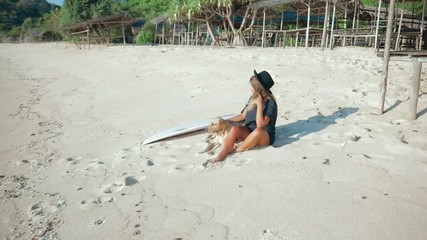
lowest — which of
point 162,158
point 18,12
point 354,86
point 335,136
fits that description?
point 162,158

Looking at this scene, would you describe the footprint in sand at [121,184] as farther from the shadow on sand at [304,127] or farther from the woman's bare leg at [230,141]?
the shadow on sand at [304,127]

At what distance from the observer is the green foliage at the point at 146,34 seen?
1077 inches

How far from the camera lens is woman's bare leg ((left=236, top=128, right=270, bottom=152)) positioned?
3.60 meters

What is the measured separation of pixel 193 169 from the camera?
137 inches

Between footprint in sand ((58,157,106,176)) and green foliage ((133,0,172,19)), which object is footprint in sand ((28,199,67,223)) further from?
green foliage ((133,0,172,19))

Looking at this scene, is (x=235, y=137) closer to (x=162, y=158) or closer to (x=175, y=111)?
(x=162, y=158)

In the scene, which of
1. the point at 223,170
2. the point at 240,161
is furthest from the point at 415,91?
the point at 223,170

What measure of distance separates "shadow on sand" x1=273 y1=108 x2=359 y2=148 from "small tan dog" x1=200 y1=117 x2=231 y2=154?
0.60 m

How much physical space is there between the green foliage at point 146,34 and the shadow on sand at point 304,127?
79.5 ft

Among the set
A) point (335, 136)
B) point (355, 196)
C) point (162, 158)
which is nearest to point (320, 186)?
point (355, 196)

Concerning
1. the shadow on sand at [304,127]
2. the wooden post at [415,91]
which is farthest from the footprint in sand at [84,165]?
the wooden post at [415,91]

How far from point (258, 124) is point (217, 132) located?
507 mm

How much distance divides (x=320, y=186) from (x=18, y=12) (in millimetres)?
74034

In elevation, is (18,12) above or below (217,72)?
above
